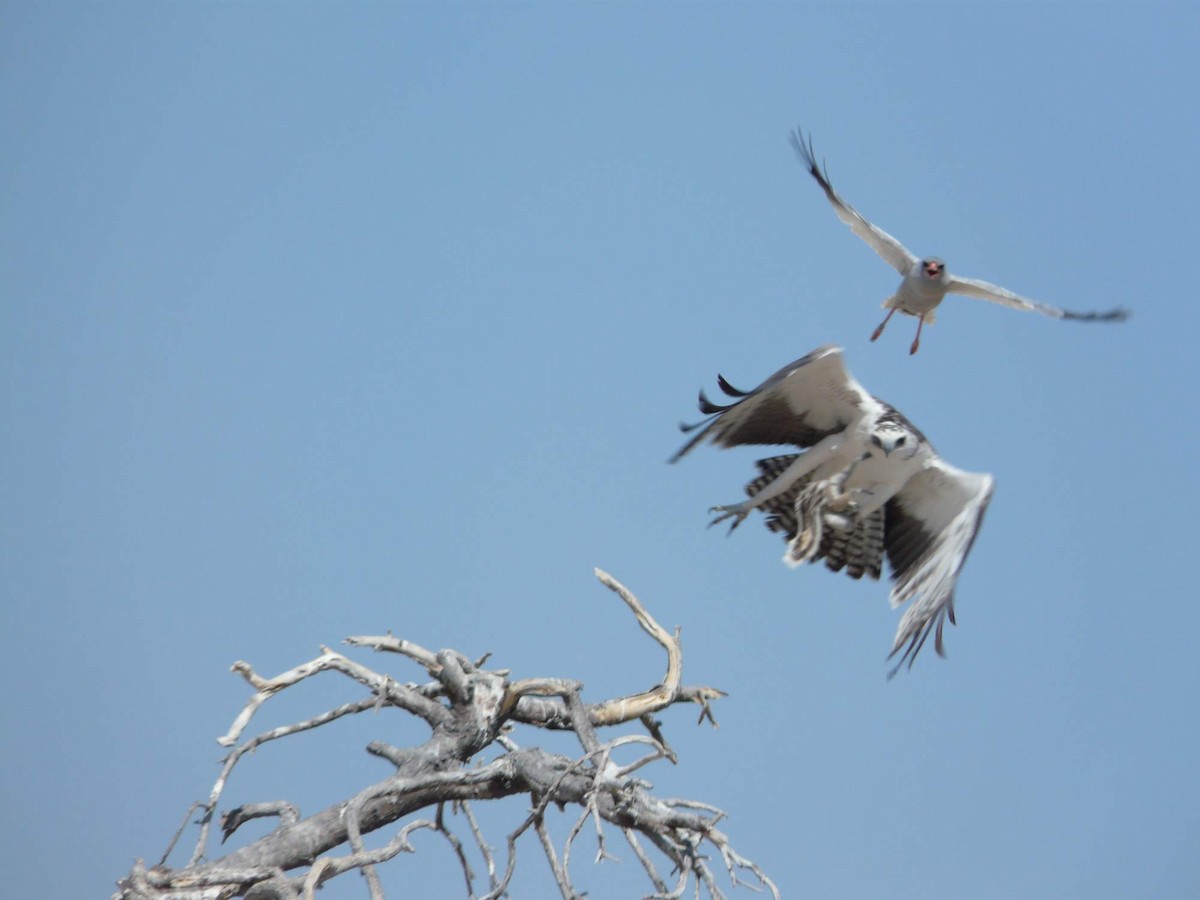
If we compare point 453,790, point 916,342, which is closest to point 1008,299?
point 916,342

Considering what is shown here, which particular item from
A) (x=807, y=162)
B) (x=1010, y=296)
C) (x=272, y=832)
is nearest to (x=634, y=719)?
(x=272, y=832)

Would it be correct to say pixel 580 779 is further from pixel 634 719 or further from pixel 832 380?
pixel 832 380

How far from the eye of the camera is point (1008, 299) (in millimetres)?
10102

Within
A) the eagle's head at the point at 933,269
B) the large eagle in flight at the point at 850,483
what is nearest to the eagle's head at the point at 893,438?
the large eagle in flight at the point at 850,483

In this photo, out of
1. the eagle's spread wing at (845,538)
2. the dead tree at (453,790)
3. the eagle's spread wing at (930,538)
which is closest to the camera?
the dead tree at (453,790)

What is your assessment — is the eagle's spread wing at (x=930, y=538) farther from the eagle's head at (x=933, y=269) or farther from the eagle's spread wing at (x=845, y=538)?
the eagle's head at (x=933, y=269)

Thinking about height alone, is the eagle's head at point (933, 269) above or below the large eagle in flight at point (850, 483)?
above

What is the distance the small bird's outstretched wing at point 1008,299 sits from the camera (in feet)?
32.0

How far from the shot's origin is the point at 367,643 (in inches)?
229

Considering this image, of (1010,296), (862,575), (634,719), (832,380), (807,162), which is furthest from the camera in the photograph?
(807,162)

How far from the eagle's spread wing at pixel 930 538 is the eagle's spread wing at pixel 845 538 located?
0.11 meters

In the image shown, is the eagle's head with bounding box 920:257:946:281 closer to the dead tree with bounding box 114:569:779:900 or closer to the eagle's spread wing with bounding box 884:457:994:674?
the eagle's spread wing with bounding box 884:457:994:674

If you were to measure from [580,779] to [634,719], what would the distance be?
728mm

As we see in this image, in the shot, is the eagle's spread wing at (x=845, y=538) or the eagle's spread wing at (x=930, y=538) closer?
the eagle's spread wing at (x=930, y=538)
